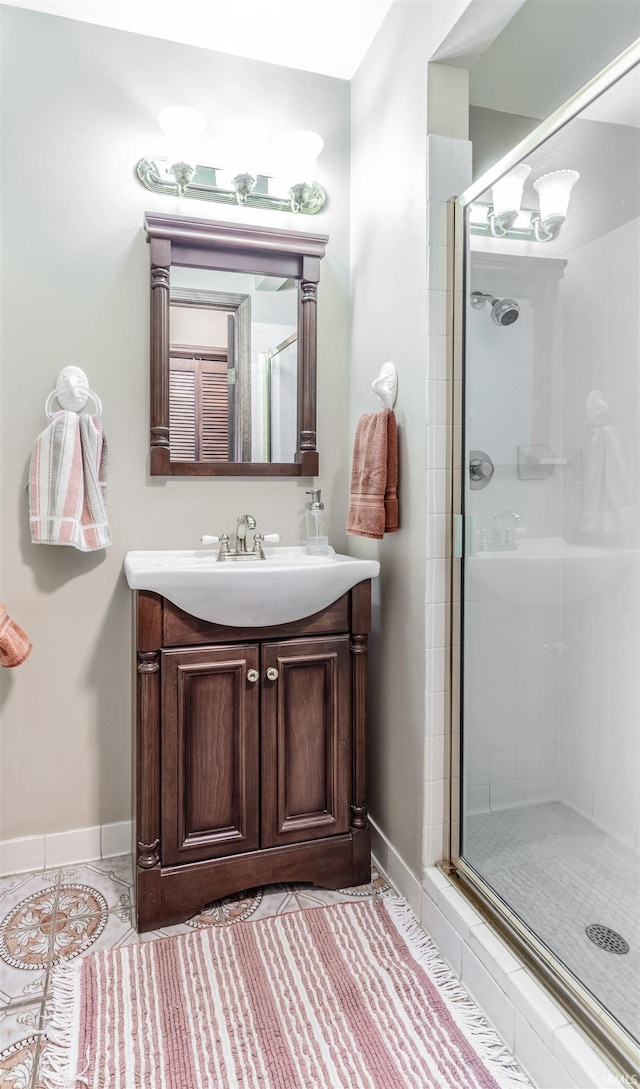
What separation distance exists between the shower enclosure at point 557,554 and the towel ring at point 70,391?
1086mm

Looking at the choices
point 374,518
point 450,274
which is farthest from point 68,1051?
point 450,274

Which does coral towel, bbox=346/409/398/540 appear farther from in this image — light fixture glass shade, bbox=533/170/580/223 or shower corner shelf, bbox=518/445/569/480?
light fixture glass shade, bbox=533/170/580/223

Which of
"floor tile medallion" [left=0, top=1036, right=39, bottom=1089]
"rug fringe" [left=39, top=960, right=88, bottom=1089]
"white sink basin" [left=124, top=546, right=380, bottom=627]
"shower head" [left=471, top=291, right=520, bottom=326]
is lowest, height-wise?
"floor tile medallion" [left=0, top=1036, right=39, bottom=1089]

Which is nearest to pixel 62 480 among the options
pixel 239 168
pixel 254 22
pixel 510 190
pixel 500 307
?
pixel 239 168

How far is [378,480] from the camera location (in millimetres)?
1781

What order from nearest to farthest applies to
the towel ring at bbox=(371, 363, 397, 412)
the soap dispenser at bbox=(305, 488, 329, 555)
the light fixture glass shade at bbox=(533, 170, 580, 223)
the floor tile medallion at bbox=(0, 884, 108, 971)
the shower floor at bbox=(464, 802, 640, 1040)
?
the shower floor at bbox=(464, 802, 640, 1040)
the light fixture glass shade at bbox=(533, 170, 580, 223)
the floor tile medallion at bbox=(0, 884, 108, 971)
the towel ring at bbox=(371, 363, 397, 412)
the soap dispenser at bbox=(305, 488, 329, 555)

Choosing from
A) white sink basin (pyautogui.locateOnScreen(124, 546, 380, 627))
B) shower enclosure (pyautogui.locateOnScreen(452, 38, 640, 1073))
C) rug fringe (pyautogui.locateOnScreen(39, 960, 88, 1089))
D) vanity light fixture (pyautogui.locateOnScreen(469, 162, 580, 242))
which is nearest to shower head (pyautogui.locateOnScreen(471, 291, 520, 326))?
shower enclosure (pyautogui.locateOnScreen(452, 38, 640, 1073))

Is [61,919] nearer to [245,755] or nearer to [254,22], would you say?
[245,755]

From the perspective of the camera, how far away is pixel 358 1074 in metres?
1.26

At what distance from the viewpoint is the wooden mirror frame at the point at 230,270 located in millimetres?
1984

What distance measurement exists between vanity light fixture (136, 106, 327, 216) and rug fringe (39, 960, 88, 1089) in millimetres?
2157

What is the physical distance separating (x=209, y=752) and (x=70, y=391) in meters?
1.10

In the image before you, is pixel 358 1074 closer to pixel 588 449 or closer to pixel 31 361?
Result: pixel 588 449

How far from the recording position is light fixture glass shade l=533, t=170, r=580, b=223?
134cm
